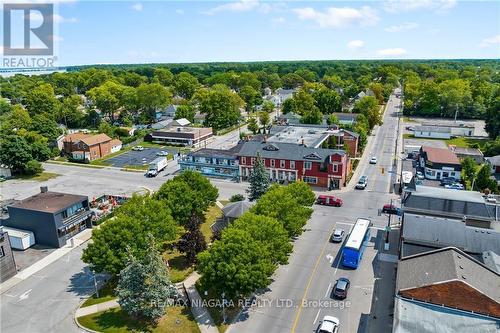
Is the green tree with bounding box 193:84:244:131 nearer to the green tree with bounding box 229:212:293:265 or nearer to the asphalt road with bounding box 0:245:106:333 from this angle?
the asphalt road with bounding box 0:245:106:333

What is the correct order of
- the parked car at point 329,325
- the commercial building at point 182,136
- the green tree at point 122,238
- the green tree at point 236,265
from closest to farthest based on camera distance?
the parked car at point 329,325 < the green tree at point 236,265 < the green tree at point 122,238 < the commercial building at point 182,136

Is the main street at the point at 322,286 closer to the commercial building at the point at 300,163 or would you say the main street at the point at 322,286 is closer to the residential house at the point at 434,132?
the commercial building at the point at 300,163

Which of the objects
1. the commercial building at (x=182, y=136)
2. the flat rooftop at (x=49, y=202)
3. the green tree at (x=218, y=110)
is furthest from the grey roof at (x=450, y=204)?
the green tree at (x=218, y=110)

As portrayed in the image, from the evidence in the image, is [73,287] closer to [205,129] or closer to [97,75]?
[205,129]

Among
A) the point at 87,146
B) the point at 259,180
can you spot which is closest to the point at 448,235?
the point at 259,180

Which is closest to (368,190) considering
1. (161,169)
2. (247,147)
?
(247,147)

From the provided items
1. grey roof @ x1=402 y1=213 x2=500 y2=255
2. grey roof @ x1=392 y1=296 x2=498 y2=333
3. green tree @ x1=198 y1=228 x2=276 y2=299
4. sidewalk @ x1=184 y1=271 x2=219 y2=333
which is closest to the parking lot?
sidewalk @ x1=184 y1=271 x2=219 y2=333

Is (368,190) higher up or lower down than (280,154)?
lower down
